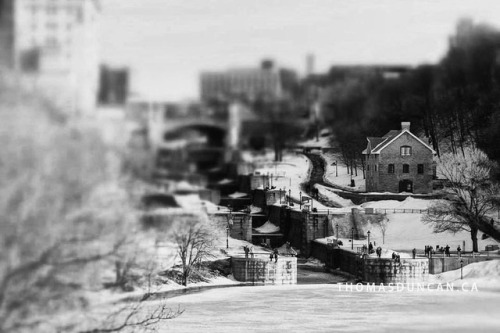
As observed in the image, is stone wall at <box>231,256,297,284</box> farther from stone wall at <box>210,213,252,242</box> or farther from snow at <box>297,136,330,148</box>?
snow at <box>297,136,330,148</box>

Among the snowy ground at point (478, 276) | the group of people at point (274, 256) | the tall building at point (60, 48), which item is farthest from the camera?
the group of people at point (274, 256)

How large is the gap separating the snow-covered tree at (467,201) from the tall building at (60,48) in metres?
4.92

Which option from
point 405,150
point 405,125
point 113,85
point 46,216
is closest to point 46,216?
point 46,216

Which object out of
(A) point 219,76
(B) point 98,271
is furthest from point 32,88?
(A) point 219,76

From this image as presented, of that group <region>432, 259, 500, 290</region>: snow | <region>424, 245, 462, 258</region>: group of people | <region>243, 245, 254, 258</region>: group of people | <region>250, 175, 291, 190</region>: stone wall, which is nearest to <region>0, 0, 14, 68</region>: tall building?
<region>250, 175, 291, 190</region>: stone wall

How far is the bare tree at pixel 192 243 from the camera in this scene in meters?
12.5

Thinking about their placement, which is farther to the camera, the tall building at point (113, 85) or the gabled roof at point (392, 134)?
the gabled roof at point (392, 134)

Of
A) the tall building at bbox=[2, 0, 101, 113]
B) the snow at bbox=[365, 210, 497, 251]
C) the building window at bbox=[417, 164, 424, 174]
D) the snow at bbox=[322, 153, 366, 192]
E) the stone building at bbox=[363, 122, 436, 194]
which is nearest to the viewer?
the tall building at bbox=[2, 0, 101, 113]

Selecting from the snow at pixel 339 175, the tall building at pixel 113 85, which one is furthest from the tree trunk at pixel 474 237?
the tall building at pixel 113 85

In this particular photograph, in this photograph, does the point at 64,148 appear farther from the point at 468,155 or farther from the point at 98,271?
the point at 468,155

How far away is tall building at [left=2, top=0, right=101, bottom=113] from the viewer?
315 inches

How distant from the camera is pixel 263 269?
1326 cm

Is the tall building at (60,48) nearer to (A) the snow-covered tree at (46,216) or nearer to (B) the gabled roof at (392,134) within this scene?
(A) the snow-covered tree at (46,216)

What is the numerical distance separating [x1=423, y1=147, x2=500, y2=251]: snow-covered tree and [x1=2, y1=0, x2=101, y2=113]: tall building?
4.92 metres
